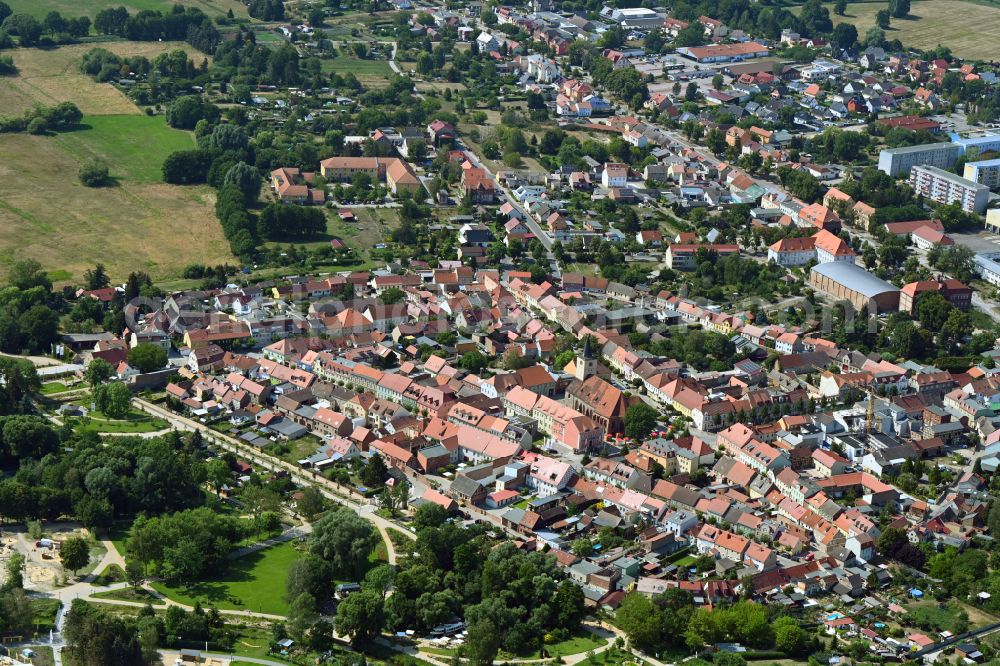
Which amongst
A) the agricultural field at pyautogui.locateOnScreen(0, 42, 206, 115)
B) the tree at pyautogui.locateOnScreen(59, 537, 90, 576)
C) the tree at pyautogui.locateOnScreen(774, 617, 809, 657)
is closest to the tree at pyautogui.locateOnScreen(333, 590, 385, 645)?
the tree at pyautogui.locateOnScreen(59, 537, 90, 576)

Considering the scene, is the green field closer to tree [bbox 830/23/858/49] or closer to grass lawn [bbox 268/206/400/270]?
grass lawn [bbox 268/206/400/270]

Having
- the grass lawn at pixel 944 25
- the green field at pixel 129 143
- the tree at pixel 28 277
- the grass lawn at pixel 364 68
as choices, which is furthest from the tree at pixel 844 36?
the tree at pixel 28 277

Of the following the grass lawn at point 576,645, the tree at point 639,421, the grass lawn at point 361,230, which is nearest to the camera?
the grass lawn at point 576,645

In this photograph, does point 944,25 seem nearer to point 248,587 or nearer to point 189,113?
point 189,113

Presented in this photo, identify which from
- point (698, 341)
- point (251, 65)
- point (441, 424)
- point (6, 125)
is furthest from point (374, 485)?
point (251, 65)

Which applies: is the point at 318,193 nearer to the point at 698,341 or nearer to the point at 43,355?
the point at 43,355

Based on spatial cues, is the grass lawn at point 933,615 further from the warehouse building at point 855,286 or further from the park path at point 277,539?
the warehouse building at point 855,286

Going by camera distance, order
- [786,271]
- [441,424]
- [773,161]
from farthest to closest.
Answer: [773,161] < [786,271] < [441,424]
